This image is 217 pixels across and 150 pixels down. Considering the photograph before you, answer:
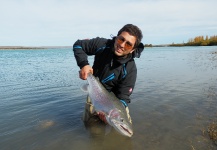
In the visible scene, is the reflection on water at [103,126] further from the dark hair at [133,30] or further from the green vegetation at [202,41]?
the green vegetation at [202,41]

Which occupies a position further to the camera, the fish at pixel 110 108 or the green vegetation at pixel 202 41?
the green vegetation at pixel 202 41

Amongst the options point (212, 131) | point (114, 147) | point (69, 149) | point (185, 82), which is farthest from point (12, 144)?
point (185, 82)

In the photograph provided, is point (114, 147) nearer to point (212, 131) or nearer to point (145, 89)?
point (212, 131)

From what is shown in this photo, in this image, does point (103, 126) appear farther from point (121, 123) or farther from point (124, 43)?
point (124, 43)

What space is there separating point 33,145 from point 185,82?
10264 millimetres

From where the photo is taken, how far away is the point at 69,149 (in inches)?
228

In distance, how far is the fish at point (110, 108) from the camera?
4551 millimetres

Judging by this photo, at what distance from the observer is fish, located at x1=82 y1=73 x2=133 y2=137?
455 cm

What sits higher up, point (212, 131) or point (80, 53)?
point (80, 53)

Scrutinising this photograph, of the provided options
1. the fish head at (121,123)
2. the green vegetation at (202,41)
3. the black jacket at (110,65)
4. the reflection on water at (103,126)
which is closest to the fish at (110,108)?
the fish head at (121,123)

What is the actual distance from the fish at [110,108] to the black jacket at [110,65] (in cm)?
93

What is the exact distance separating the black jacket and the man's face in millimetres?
278

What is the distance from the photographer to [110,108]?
15.4ft

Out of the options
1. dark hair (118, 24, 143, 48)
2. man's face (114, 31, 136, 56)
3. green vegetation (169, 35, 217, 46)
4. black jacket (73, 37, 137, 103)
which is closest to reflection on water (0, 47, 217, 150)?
black jacket (73, 37, 137, 103)
